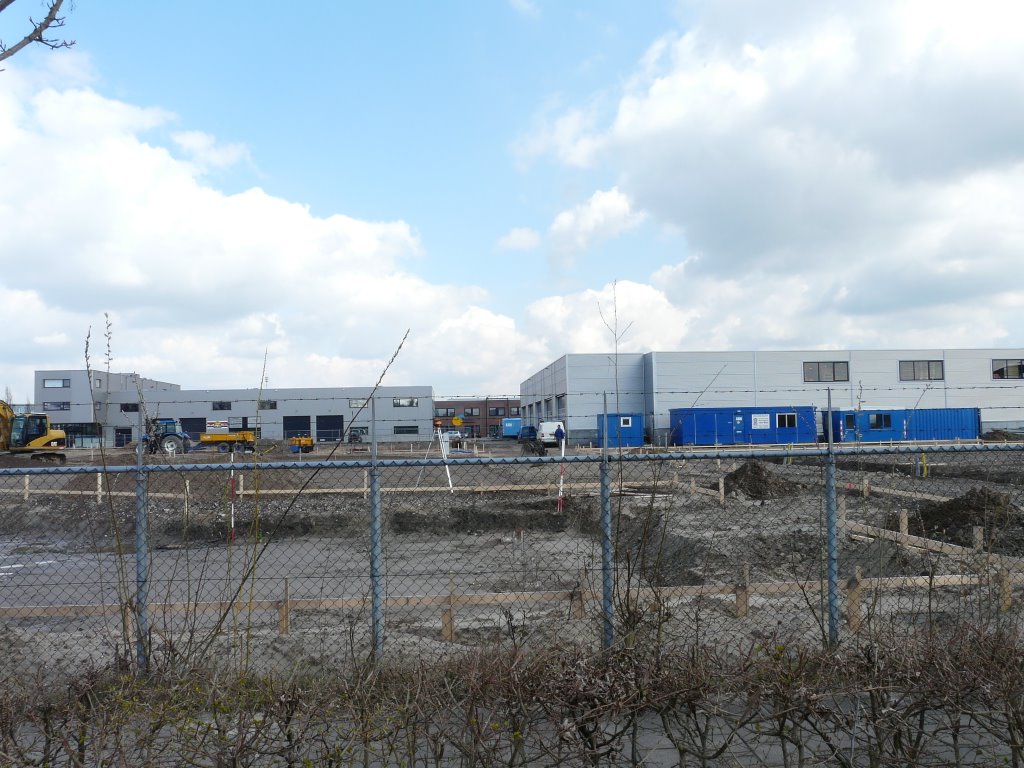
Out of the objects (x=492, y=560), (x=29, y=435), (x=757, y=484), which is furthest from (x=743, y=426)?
(x=29, y=435)

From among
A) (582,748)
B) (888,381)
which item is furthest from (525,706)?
(888,381)

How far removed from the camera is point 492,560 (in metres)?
14.0

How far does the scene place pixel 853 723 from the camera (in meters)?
3.00

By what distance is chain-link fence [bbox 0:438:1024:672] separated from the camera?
446 cm

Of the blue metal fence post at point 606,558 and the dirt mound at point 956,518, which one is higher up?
the blue metal fence post at point 606,558

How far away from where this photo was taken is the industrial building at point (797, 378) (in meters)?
51.3

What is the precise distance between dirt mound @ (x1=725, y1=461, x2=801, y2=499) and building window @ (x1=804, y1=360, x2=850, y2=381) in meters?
31.2

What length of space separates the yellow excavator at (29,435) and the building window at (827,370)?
45.5 metres

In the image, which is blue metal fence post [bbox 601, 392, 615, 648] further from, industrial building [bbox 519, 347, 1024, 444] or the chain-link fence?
industrial building [bbox 519, 347, 1024, 444]

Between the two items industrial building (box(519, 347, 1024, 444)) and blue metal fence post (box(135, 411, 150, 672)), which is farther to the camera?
industrial building (box(519, 347, 1024, 444))

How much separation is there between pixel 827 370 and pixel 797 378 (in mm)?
2415

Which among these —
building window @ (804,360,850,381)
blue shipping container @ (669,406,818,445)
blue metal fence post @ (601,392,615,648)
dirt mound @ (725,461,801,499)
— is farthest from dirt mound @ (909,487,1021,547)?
building window @ (804,360,850,381)

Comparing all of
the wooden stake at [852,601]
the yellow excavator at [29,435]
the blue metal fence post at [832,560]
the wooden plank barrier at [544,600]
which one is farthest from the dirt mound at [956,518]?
the yellow excavator at [29,435]

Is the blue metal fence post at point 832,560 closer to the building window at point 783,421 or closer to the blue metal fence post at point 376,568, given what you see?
the blue metal fence post at point 376,568
